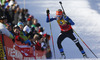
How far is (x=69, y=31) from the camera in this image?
10.3 m

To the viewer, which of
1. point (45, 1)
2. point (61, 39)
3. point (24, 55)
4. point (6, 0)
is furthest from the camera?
point (45, 1)

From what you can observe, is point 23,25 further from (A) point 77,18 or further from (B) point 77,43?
(A) point 77,18

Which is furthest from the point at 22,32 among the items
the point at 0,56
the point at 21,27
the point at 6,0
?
the point at 6,0

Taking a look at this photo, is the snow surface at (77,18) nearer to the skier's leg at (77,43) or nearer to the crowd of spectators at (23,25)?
the skier's leg at (77,43)

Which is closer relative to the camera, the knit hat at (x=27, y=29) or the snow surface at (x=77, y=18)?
the knit hat at (x=27, y=29)

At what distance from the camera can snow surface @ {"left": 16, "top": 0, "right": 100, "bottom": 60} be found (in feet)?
34.2

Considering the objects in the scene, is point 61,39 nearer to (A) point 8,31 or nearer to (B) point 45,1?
(B) point 45,1

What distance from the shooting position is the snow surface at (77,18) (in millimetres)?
10430

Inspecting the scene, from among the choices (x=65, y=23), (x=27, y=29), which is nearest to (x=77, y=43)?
(x=65, y=23)

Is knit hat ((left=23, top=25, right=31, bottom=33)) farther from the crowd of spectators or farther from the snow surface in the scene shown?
the snow surface

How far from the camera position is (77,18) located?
1163 centimetres

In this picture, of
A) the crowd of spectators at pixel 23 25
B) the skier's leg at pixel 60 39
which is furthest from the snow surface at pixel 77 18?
the crowd of spectators at pixel 23 25

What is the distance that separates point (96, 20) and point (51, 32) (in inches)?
114

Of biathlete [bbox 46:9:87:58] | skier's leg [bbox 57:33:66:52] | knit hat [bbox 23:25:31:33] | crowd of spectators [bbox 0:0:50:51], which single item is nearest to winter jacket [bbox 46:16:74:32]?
biathlete [bbox 46:9:87:58]
